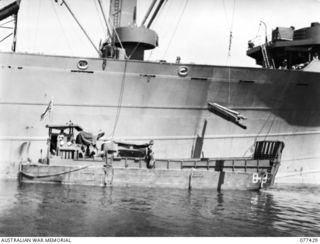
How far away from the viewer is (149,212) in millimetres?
11969

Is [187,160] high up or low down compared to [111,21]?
down

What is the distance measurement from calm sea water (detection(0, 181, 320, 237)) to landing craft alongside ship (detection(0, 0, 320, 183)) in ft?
11.7

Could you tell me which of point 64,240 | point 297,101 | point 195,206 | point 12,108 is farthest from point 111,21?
point 64,240

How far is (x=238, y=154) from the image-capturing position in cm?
2069

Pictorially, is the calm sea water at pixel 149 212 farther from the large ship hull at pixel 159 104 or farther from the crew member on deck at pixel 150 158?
the large ship hull at pixel 159 104

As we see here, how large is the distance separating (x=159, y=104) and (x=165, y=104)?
12.3 inches

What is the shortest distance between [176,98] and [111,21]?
7.39m

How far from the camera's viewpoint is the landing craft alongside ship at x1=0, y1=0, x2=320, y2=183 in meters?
19.1

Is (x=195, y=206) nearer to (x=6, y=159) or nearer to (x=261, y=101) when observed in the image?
(x=261, y=101)

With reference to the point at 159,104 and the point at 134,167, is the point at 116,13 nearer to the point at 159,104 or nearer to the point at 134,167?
the point at 159,104

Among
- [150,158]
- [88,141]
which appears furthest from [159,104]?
[88,141]

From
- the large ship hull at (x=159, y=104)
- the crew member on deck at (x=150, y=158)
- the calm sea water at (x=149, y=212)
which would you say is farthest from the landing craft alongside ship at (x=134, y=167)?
the large ship hull at (x=159, y=104)

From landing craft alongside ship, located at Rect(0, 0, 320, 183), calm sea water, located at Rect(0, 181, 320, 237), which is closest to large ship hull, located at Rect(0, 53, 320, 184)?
landing craft alongside ship, located at Rect(0, 0, 320, 183)

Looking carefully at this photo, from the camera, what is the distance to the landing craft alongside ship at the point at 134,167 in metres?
17.4
